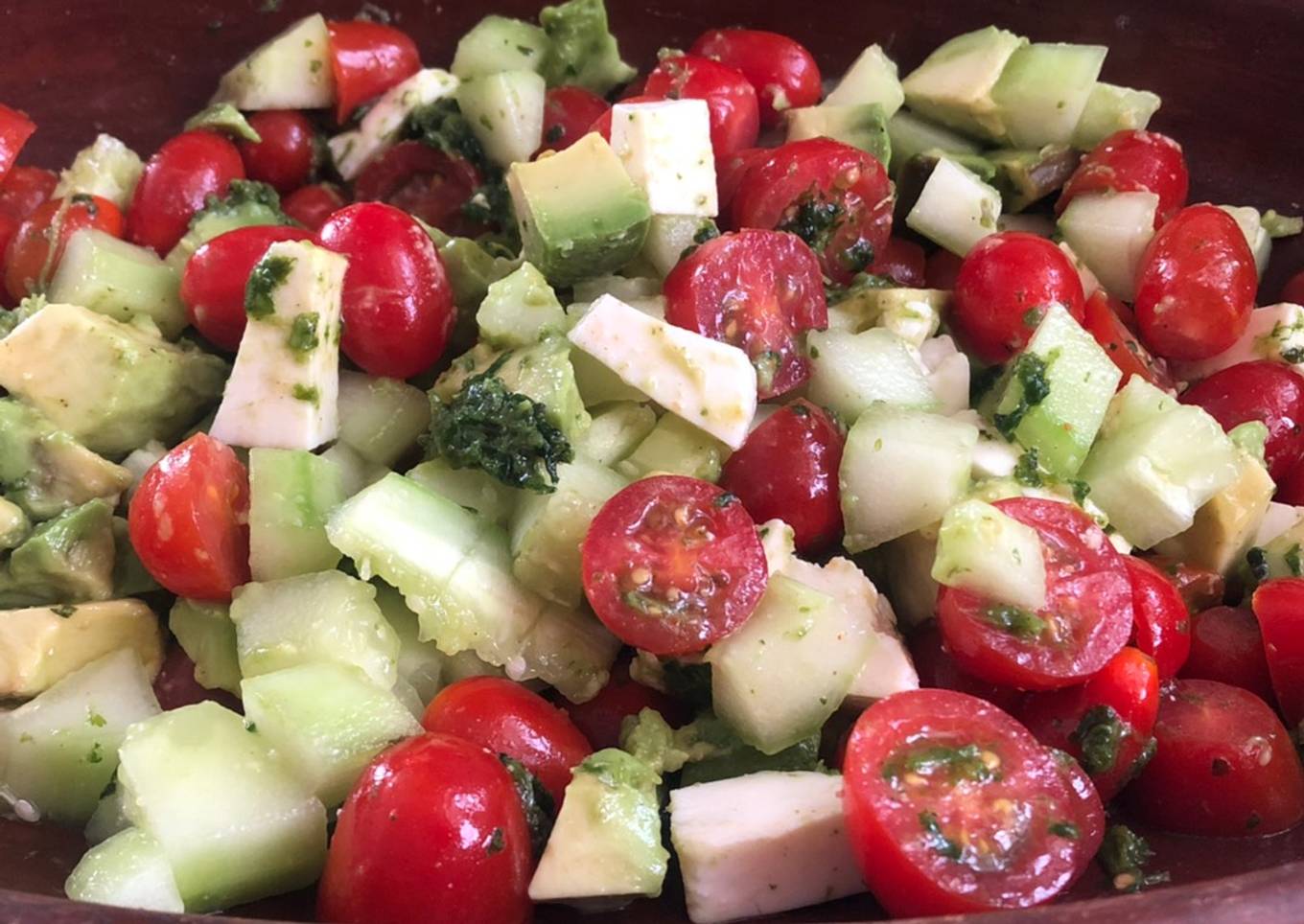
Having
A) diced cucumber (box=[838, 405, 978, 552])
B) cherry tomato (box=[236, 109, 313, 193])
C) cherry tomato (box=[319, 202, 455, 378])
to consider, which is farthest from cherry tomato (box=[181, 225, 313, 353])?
diced cucumber (box=[838, 405, 978, 552])

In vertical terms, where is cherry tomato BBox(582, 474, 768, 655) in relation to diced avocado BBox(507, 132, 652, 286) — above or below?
below

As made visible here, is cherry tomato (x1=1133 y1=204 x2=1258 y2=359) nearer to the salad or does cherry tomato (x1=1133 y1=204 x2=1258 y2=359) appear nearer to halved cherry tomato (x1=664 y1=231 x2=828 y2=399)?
the salad

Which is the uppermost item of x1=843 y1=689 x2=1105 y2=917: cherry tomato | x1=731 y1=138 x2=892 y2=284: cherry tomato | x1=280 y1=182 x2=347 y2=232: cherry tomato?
x1=731 y1=138 x2=892 y2=284: cherry tomato

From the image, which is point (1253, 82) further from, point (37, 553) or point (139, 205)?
point (37, 553)

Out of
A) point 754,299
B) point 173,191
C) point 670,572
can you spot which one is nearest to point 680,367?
point 754,299

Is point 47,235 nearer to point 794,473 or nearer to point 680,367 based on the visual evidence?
point 680,367

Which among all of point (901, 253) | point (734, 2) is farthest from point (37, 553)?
point (734, 2)

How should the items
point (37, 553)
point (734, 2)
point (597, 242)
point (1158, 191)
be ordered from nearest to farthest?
point (37, 553) < point (597, 242) < point (1158, 191) < point (734, 2)
